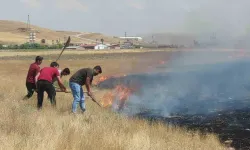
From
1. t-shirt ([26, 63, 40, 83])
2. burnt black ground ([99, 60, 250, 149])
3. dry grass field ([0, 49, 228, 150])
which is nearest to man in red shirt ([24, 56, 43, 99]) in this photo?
t-shirt ([26, 63, 40, 83])

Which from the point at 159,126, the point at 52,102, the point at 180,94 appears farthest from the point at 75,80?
the point at 180,94

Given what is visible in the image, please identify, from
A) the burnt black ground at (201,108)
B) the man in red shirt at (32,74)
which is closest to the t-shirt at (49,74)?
the man in red shirt at (32,74)

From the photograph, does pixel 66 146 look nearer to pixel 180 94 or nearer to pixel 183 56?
pixel 180 94

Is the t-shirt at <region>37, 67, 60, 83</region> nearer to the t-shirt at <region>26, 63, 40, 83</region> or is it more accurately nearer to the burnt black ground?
the t-shirt at <region>26, 63, 40, 83</region>

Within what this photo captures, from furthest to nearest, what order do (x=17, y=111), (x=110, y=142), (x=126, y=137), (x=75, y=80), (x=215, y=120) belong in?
(x=215, y=120), (x=75, y=80), (x=17, y=111), (x=126, y=137), (x=110, y=142)

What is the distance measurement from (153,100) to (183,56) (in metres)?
49.3

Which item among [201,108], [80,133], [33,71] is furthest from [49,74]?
[201,108]

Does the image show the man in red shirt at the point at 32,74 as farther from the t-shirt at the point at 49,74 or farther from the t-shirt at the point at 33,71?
the t-shirt at the point at 49,74

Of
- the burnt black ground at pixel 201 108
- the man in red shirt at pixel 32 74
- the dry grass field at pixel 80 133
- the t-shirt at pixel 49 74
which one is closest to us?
the dry grass field at pixel 80 133

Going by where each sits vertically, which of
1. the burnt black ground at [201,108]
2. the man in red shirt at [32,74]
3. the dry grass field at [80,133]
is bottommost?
the burnt black ground at [201,108]

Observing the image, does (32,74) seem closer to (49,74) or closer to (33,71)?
(33,71)

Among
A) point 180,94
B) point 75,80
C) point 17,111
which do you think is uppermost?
point 75,80

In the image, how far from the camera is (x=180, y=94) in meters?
26.0

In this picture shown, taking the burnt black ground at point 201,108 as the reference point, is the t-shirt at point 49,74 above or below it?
above
